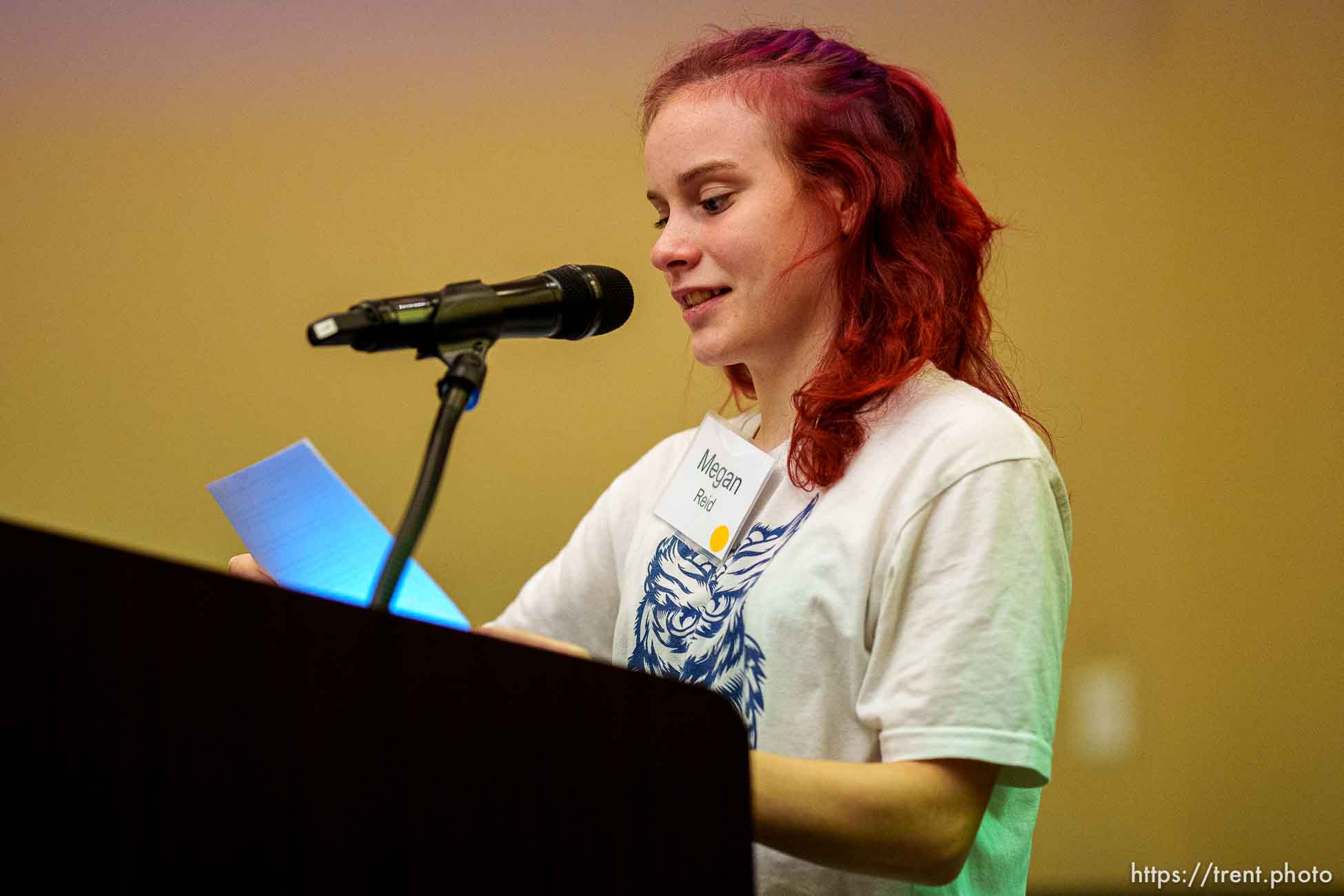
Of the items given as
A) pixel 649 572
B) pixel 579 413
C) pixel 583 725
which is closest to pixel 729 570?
pixel 649 572

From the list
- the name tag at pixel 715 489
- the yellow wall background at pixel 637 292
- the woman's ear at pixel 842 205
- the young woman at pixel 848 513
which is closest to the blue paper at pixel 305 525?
the young woman at pixel 848 513

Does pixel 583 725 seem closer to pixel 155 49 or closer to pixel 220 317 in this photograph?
pixel 220 317

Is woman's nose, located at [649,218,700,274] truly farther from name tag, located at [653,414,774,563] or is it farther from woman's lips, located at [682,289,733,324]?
name tag, located at [653,414,774,563]

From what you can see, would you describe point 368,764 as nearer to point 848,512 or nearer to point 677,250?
point 848,512

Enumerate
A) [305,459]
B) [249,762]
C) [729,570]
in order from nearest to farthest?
[249,762] < [305,459] < [729,570]

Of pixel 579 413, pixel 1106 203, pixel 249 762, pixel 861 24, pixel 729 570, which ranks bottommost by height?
pixel 249 762

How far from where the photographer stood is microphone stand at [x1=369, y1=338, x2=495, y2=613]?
2.35 feet

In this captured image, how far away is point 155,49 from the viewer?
237 centimetres

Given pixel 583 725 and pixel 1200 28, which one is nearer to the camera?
pixel 583 725

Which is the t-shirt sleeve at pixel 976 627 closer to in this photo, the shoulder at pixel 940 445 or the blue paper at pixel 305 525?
the shoulder at pixel 940 445

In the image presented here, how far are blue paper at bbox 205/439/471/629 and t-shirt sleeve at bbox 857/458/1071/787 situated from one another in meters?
0.37

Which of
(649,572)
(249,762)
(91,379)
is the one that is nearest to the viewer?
(249,762)

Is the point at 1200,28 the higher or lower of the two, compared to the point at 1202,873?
higher

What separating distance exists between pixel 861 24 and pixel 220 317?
1472 mm
